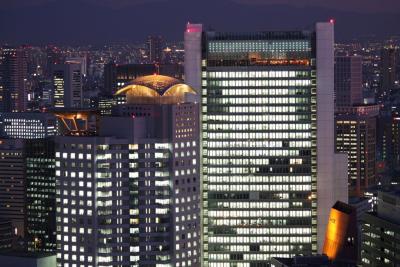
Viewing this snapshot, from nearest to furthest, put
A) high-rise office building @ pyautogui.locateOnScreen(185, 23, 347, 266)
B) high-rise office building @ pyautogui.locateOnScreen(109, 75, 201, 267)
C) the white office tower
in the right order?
the white office tower → high-rise office building @ pyautogui.locateOnScreen(109, 75, 201, 267) → high-rise office building @ pyautogui.locateOnScreen(185, 23, 347, 266)

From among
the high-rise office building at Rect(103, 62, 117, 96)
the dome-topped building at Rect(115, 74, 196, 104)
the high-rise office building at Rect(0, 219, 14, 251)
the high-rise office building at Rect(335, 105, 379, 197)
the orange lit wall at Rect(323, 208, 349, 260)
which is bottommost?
the high-rise office building at Rect(0, 219, 14, 251)

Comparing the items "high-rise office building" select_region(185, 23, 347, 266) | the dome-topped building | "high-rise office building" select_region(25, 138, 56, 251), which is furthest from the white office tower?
"high-rise office building" select_region(25, 138, 56, 251)

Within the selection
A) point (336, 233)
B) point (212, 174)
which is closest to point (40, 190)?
point (212, 174)

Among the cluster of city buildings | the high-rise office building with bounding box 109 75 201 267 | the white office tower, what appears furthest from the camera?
the high-rise office building with bounding box 109 75 201 267

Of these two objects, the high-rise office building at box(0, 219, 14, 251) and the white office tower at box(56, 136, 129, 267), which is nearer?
the white office tower at box(56, 136, 129, 267)

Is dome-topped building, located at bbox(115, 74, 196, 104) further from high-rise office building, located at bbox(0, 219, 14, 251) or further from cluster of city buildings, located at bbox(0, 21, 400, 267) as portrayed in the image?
high-rise office building, located at bbox(0, 219, 14, 251)

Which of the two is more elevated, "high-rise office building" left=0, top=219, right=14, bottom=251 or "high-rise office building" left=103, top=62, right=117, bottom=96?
"high-rise office building" left=103, top=62, right=117, bottom=96
